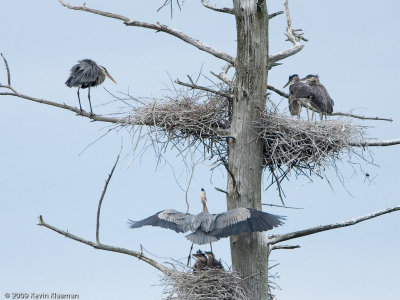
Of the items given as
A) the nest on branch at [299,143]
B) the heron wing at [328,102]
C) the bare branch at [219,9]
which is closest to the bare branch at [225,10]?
the bare branch at [219,9]

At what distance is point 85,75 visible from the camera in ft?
35.8

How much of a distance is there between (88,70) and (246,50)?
122 inches

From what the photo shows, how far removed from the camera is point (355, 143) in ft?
29.4

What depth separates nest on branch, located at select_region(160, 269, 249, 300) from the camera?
7.93 meters

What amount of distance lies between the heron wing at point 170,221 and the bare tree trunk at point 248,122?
2.13ft

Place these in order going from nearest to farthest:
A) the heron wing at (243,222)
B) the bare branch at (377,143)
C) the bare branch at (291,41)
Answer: the heron wing at (243,222), the bare branch at (377,143), the bare branch at (291,41)

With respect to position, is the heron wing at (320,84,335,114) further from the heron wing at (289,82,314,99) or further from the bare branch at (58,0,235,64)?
the bare branch at (58,0,235,64)

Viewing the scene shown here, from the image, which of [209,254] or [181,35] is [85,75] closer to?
[181,35]

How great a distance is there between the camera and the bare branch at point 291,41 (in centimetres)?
902

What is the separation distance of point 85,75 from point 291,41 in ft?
9.40

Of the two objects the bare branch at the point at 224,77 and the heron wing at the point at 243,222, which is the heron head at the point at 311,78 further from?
the heron wing at the point at 243,222

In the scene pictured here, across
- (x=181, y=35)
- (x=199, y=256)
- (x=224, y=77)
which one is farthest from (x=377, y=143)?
(x=181, y=35)

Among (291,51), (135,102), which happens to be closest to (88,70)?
(135,102)

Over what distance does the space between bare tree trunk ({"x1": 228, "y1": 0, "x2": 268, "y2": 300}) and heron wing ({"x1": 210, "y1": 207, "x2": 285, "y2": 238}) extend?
59 centimetres
